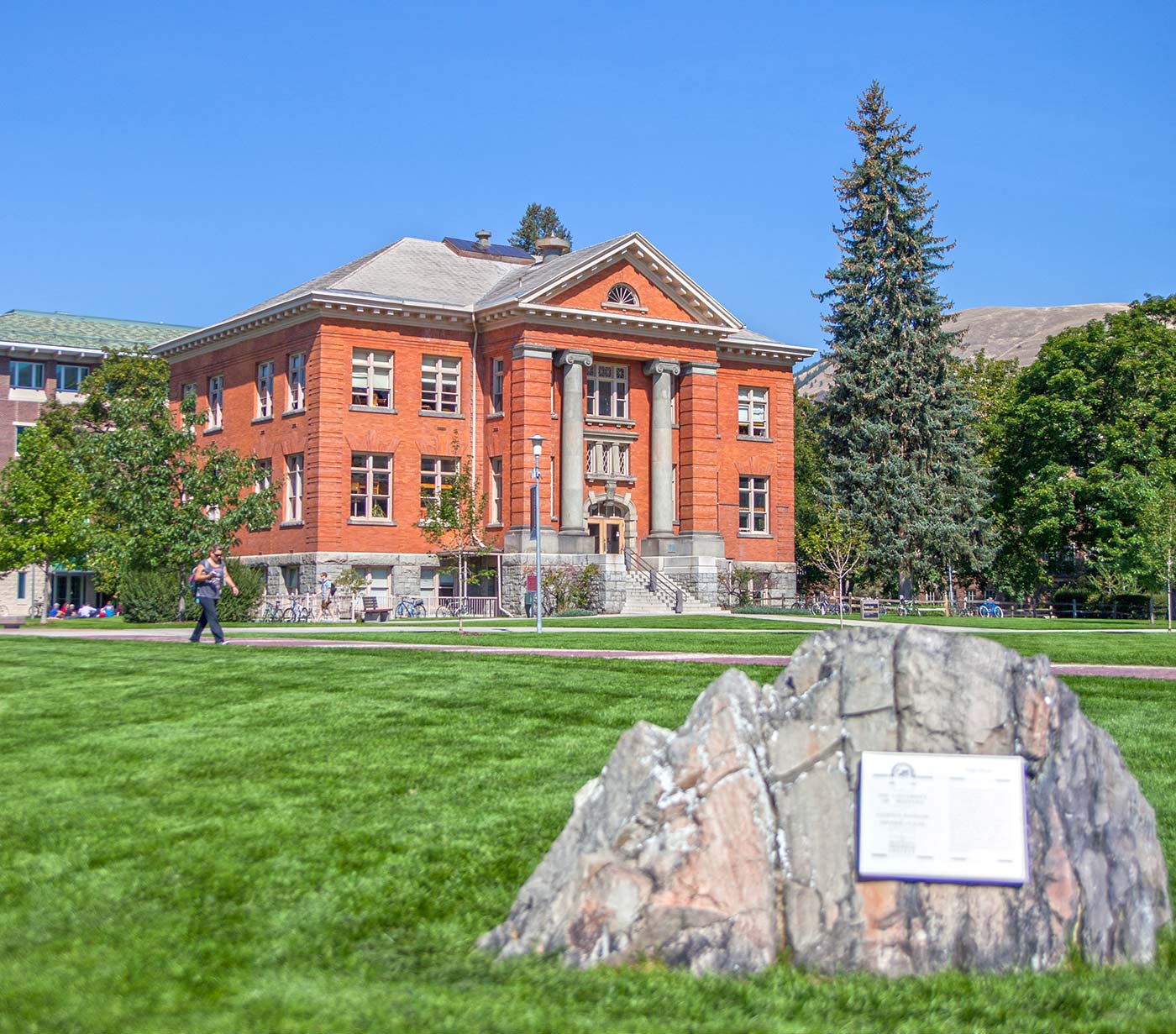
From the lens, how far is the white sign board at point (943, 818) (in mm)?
7070

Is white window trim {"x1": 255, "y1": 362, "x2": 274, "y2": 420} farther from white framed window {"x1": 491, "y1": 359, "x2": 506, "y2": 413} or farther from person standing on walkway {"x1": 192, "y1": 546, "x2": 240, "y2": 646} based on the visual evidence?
person standing on walkway {"x1": 192, "y1": 546, "x2": 240, "y2": 646}

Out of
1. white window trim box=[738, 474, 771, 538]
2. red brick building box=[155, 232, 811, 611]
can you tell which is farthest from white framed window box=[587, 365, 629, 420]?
white window trim box=[738, 474, 771, 538]

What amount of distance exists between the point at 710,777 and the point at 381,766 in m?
4.39

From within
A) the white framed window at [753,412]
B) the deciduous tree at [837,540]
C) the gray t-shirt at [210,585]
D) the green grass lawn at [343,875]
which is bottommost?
the green grass lawn at [343,875]

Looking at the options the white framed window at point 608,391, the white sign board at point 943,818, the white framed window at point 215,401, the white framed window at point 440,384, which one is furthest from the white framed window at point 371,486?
the white sign board at point 943,818

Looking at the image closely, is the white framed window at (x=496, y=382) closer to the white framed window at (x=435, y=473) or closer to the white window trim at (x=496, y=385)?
the white window trim at (x=496, y=385)

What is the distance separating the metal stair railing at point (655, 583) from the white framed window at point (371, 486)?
965cm

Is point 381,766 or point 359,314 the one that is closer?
point 381,766

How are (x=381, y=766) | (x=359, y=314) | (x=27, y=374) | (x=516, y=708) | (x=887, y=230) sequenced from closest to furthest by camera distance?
(x=381, y=766) → (x=516, y=708) → (x=359, y=314) → (x=887, y=230) → (x=27, y=374)

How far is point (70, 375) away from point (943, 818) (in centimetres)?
7312

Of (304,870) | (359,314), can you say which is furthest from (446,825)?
(359,314)

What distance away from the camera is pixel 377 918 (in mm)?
7730

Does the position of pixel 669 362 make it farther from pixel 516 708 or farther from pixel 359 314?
pixel 516 708

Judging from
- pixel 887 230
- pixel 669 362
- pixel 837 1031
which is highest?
pixel 887 230
